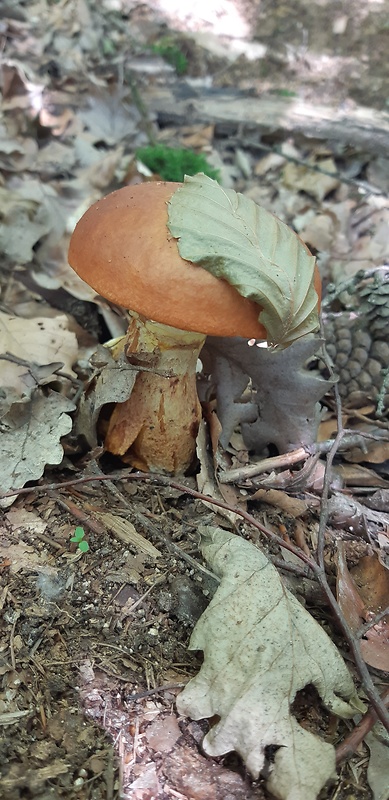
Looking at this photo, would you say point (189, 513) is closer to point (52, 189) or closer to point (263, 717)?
point (263, 717)

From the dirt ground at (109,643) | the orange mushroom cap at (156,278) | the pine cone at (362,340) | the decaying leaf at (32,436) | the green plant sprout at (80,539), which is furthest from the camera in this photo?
the pine cone at (362,340)

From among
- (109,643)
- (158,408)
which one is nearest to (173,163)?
(158,408)

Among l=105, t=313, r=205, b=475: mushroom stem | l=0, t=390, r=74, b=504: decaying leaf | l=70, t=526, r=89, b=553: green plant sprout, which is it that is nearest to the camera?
Result: l=70, t=526, r=89, b=553: green plant sprout

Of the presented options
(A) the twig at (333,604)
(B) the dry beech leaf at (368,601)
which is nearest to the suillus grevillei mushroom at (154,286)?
(A) the twig at (333,604)

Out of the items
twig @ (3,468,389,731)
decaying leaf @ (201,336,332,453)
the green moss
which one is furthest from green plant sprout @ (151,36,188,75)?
twig @ (3,468,389,731)

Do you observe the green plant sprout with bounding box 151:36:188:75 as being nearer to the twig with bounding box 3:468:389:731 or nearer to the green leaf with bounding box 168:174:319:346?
the green leaf with bounding box 168:174:319:346

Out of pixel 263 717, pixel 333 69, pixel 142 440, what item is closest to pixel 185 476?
pixel 142 440

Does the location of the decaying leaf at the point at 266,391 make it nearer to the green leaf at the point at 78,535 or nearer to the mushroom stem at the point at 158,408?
the mushroom stem at the point at 158,408
